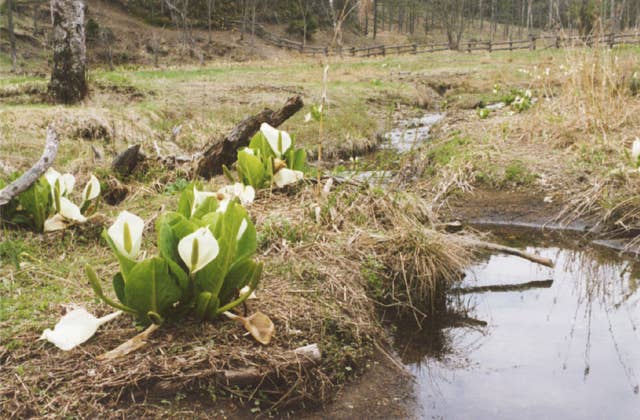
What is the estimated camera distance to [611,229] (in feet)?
16.5

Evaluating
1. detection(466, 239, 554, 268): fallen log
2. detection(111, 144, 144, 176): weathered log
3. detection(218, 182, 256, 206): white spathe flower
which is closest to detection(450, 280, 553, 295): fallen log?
detection(466, 239, 554, 268): fallen log

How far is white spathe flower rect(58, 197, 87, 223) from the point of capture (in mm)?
3395

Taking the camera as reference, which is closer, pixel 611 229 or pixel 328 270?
pixel 328 270

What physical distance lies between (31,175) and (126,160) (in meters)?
1.60

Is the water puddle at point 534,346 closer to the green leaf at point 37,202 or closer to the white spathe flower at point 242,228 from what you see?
the white spathe flower at point 242,228

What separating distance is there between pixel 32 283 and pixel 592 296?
3423 millimetres

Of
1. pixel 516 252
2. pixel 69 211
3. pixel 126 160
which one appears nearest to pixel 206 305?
pixel 69 211

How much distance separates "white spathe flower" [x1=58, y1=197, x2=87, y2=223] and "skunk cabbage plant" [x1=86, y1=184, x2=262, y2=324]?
1291mm

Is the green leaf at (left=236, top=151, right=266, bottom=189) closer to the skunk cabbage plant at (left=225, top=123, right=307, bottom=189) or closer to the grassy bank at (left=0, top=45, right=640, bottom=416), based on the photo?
the skunk cabbage plant at (left=225, top=123, right=307, bottom=189)

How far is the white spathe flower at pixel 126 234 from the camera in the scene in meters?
2.20

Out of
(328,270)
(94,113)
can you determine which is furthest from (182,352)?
(94,113)

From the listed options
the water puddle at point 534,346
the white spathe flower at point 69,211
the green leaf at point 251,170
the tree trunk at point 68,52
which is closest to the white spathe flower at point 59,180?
the white spathe flower at point 69,211

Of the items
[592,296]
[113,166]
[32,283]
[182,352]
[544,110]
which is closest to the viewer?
[182,352]

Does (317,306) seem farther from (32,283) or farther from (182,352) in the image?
(32,283)
